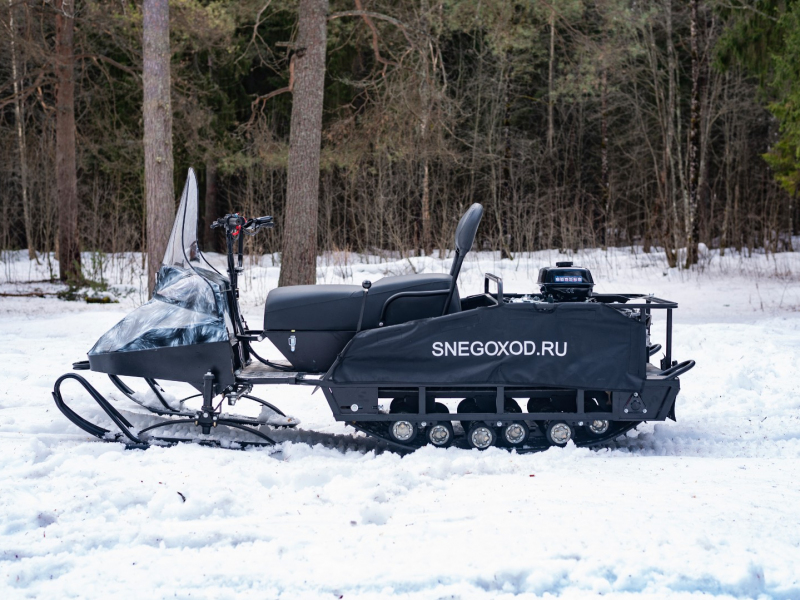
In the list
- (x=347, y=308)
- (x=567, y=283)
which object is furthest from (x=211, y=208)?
(x=567, y=283)

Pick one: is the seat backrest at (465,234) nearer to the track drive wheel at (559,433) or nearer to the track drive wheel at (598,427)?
the track drive wheel at (559,433)

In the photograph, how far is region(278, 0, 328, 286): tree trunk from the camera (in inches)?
368

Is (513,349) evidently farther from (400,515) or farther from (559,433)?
(400,515)

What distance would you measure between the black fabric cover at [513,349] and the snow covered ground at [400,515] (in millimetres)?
399

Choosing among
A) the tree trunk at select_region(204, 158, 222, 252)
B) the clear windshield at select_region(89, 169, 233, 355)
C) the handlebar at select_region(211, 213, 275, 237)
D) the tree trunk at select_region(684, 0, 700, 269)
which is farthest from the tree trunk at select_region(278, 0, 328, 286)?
the tree trunk at select_region(204, 158, 222, 252)

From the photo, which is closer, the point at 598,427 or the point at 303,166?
the point at 598,427

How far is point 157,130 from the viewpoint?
928cm

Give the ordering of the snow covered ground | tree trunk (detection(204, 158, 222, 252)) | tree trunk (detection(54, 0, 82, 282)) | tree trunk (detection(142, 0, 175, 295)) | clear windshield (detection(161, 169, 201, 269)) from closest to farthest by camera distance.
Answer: the snow covered ground
clear windshield (detection(161, 169, 201, 269))
tree trunk (detection(142, 0, 175, 295))
tree trunk (detection(54, 0, 82, 282))
tree trunk (detection(204, 158, 222, 252))

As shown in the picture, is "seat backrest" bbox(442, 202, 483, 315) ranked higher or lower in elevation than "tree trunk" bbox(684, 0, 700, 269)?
lower

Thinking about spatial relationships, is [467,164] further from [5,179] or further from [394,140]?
[5,179]

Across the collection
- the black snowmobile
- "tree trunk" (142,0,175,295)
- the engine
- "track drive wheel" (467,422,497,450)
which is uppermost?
"tree trunk" (142,0,175,295)

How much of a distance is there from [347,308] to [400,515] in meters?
1.31

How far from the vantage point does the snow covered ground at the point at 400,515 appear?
7.85ft

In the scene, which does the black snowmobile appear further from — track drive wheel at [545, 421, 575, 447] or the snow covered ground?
the snow covered ground
